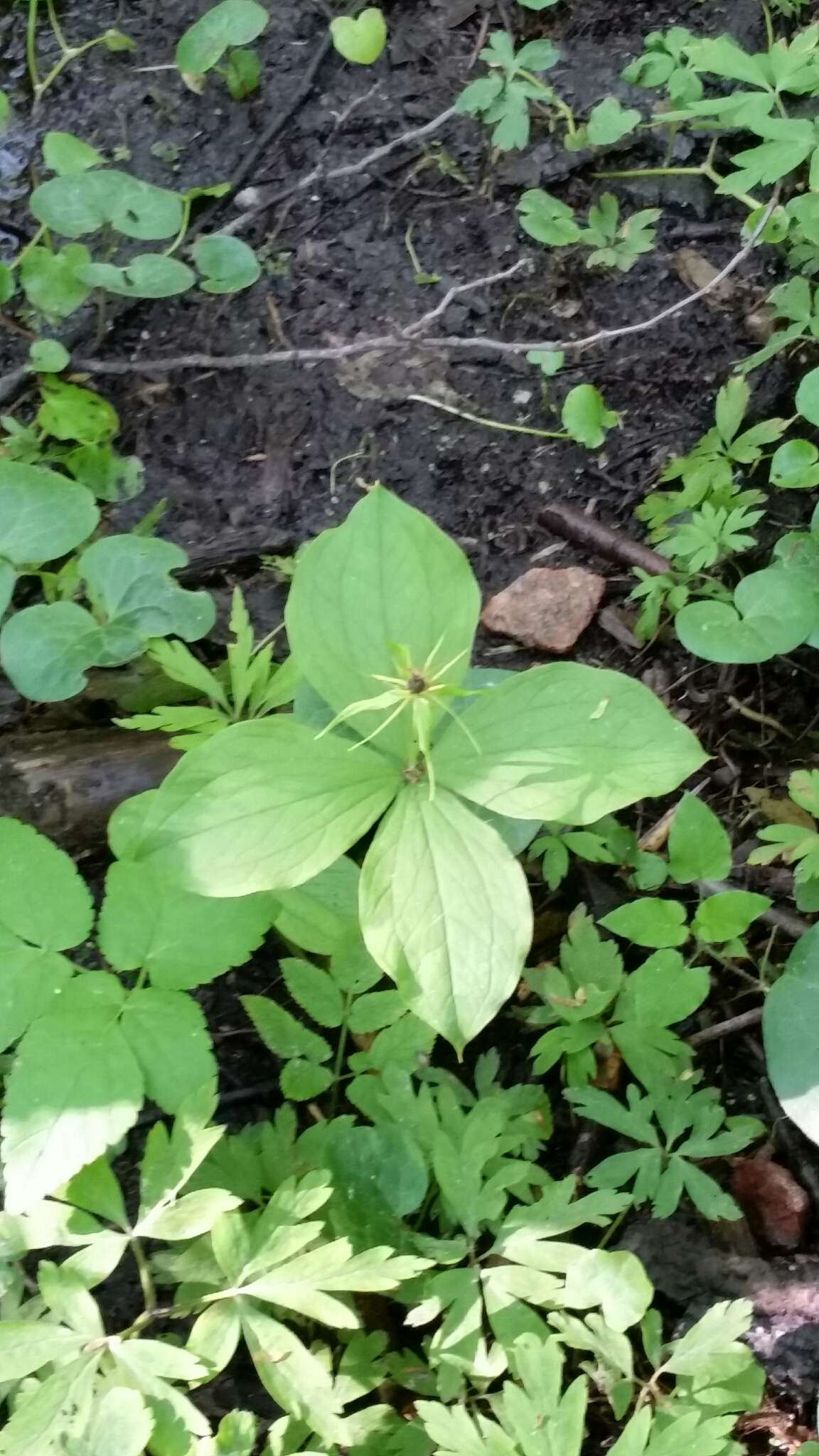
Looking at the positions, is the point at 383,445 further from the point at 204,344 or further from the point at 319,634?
the point at 319,634

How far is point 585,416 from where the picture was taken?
2.13 metres

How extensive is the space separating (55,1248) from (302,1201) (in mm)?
485

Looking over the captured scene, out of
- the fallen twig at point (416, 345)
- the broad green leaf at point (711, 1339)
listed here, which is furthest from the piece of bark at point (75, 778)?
the broad green leaf at point (711, 1339)

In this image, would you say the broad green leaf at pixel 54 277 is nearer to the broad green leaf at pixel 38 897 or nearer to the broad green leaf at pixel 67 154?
the broad green leaf at pixel 67 154

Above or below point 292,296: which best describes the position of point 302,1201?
below

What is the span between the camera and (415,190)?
234cm

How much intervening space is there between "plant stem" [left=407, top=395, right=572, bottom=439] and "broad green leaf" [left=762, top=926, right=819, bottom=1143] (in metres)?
1.17

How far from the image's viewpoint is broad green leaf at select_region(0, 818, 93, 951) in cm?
149

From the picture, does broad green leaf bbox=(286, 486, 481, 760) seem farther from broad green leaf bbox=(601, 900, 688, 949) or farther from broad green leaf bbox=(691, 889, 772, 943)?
broad green leaf bbox=(691, 889, 772, 943)

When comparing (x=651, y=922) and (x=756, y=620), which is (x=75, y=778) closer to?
(x=651, y=922)

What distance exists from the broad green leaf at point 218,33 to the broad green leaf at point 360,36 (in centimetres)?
16

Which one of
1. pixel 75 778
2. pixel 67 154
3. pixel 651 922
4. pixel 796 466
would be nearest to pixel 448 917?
pixel 651 922

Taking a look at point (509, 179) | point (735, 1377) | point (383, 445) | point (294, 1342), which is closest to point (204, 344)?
point (383, 445)

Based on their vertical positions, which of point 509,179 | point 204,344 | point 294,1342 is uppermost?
point 509,179
